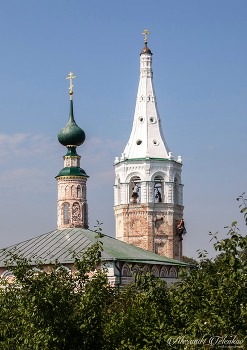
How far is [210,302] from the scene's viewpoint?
10547 mm

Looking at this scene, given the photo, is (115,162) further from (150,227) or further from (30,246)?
(30,246)

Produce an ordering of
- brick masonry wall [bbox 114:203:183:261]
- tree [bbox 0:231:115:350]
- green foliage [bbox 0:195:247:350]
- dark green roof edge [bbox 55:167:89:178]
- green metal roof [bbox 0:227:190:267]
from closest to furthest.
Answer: green foliage [bbox 0:195:247:350]
tree [bbox 0:231:115:350]
green metal roof [bbox 0:227:190:267]
dark green roof edge [bbox 55:167:89:178]
brick masonry wall [bbox 114:203:183:261]

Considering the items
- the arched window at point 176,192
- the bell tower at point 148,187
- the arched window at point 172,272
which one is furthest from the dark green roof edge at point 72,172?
the arched window at point 176,192

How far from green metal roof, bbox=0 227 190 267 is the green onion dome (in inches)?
183

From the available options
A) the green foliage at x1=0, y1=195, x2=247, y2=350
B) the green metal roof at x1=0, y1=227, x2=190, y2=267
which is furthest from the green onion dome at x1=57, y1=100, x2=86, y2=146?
the green foliage at x1=0, y1=195, x2=247, y2=350

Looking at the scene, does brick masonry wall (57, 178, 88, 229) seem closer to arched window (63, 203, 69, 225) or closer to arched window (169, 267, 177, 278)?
arched window (63, 203, 69, 225)

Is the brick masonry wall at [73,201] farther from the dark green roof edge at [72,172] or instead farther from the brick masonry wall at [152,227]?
the brick masonry wall at [152,227]

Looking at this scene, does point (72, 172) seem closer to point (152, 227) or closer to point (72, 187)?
point (72, 187)

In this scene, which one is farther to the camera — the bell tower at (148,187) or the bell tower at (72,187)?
the bell tower at (148,187)

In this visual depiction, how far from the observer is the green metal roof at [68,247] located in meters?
21.8

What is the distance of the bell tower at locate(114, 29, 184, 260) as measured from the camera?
34.5 metres

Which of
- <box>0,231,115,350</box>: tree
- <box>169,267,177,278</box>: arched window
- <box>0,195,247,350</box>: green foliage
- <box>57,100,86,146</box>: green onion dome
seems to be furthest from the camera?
<box>57,100,86,146</box>: green onion dome

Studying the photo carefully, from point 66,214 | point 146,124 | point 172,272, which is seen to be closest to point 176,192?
point 146,124

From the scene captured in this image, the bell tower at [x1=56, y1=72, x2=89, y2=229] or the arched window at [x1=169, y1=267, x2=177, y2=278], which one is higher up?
the bell tower at [x1=56, y1=72, x2=89, y2=229]
